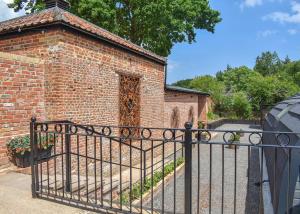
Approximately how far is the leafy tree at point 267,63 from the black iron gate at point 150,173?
7049cm

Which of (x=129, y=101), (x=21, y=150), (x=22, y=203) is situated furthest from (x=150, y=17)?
(x=22, y=203)

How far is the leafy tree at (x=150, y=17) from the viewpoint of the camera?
15.5 m

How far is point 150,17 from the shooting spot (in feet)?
52.6

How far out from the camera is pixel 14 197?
13.3 feet

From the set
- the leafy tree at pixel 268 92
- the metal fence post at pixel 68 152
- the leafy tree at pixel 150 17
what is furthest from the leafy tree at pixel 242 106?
the metal fence post at pixel 68 152

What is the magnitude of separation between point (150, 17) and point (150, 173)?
10855 mm

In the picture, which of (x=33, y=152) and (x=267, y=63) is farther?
(x=267, y=63)

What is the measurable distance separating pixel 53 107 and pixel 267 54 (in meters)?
82.9

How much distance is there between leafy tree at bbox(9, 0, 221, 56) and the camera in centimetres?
1552

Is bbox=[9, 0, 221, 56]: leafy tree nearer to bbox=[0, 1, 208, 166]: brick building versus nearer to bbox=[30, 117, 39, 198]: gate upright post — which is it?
bbox=[0, 1, 208, 166]: brick building

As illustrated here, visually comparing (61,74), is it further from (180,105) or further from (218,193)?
(180,105)

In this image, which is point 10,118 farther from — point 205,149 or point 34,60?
point 205,149

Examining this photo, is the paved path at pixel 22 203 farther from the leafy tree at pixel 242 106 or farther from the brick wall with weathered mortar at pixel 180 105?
the leafy tree at pixel 242 106

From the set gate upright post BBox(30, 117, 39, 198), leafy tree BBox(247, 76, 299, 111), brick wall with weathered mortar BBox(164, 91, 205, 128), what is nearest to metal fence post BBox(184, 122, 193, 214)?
gate upright post BBox(30, 117, 39, 198)
